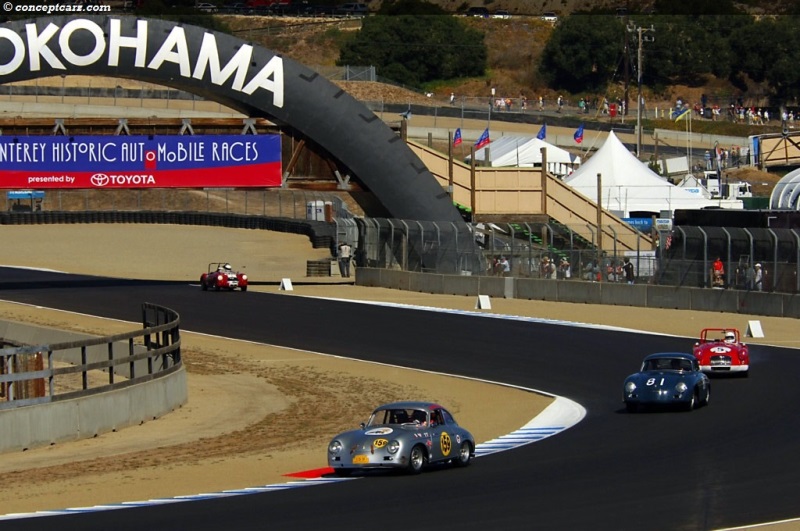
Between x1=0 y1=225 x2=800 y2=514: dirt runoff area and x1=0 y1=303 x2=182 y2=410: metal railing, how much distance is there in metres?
0.79

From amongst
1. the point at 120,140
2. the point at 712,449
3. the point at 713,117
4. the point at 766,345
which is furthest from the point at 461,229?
the point at 713,117

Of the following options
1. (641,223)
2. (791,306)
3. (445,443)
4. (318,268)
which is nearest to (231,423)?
(445,443)

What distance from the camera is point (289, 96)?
43344 mm

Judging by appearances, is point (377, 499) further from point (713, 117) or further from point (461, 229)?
point (713, 117)

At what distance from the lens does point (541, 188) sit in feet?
206

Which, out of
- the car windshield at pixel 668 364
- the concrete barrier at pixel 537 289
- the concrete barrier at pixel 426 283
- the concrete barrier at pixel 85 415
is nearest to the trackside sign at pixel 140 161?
the concrete barrier at pixel 426 283

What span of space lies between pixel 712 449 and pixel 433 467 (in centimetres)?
413

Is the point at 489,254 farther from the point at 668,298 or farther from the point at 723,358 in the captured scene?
the point at 723,358

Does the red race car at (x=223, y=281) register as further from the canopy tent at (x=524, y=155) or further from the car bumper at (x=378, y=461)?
the car bumper at (x=378, y=461)

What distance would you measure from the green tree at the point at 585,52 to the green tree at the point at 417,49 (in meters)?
6.75

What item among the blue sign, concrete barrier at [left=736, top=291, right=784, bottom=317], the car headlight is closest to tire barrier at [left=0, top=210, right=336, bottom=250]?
the blue sign

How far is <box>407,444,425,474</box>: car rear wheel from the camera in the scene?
60.0ft

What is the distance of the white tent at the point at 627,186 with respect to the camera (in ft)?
217

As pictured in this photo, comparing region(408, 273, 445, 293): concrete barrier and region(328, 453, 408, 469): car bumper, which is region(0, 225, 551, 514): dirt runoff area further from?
region(408, 273, 445, 293): concrete barrier
